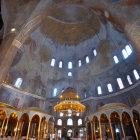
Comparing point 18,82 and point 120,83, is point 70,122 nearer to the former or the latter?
point 120,83

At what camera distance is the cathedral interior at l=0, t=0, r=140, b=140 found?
1163 centimetres

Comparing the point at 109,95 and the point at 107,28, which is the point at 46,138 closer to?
the point at 109,95

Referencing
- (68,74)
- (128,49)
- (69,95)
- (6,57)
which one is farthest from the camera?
(68,74)

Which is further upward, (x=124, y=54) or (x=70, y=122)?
(x=124, y=54)

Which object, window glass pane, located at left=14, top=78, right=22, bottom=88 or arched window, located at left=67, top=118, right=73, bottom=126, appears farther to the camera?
arched window, located at left=67, top=118, right=73, bottom=126

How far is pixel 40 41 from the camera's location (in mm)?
21656

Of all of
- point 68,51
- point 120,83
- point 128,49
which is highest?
point 68,51

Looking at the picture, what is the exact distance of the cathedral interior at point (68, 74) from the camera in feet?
38.2

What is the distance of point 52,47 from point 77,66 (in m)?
6.87

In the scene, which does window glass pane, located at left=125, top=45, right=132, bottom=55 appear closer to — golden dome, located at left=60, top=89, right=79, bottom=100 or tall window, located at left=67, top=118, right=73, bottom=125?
golden dome, located at left=60, top=89, right=79, bottom=100

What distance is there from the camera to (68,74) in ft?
78.9

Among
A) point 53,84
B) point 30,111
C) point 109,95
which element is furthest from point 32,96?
point 109,95

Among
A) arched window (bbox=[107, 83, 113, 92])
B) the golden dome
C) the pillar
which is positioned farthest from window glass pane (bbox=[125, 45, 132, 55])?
the pillar

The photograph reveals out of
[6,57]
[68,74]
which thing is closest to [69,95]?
[6,57]
